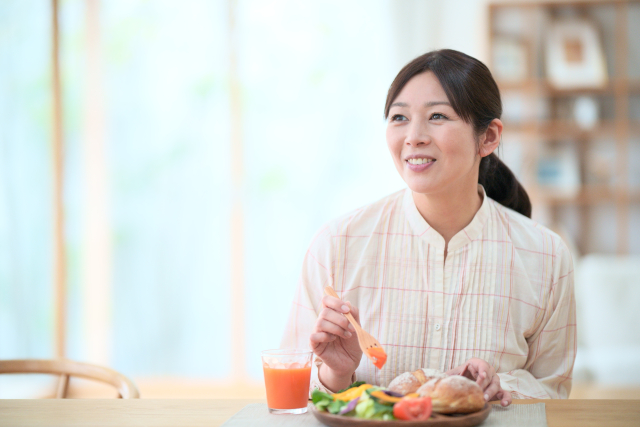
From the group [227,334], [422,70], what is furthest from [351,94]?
[422,70]

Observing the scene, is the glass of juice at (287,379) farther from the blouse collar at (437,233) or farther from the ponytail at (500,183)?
the ponytail at (500,183)

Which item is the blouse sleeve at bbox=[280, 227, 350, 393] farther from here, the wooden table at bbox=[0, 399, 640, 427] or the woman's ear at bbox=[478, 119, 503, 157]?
the woman's ear at bbox=[478, 119, 503, 157]

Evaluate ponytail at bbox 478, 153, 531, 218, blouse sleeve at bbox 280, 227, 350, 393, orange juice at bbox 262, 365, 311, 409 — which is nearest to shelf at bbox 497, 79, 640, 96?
ponytail at bbox 478, 153, 531, 218

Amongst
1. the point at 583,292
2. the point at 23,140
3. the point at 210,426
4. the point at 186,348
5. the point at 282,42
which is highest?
the point at 282,42

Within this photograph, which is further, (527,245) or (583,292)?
(583,292)

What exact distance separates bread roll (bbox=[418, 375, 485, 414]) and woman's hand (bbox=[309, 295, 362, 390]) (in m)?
0.23

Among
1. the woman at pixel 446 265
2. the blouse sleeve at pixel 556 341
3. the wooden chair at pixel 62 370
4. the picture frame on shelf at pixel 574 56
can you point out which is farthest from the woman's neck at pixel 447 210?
the picture frame on shelf at pixel 574 56

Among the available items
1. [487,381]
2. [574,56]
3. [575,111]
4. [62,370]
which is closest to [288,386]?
[487,381]

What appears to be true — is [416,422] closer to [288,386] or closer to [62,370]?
[288,386]

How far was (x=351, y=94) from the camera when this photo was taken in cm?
371

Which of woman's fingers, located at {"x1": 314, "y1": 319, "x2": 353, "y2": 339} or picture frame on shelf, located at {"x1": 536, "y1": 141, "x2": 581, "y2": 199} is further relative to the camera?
picture frame on shelf, located at {"x1": 536, "y1": 141, "x2": 581, "y2": 199}

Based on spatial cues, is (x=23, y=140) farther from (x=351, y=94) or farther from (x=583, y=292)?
(x=583, y=292)

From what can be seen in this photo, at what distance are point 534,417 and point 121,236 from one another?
3.14 metres

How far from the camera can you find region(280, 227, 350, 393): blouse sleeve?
4.69 ft
